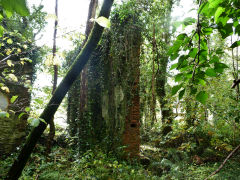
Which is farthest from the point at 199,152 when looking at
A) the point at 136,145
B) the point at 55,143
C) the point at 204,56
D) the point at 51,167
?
the point at 204,56

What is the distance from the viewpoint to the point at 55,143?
351 inches

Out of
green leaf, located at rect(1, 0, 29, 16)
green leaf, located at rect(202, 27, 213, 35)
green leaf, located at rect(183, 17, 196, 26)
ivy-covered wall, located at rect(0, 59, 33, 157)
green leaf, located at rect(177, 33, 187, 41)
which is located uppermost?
green leaf, located at rect(183, 17, 196, 26)

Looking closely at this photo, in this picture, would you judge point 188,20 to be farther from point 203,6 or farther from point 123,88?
point 123,88

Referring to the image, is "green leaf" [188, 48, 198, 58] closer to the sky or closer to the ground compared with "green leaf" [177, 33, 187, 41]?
closer to the ground

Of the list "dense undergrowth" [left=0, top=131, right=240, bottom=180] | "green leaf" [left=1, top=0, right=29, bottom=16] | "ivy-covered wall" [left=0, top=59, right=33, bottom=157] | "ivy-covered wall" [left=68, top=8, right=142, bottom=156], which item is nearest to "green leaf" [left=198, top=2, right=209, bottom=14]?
"green leaf" [left=1, top=0, right=29, bottom=16]

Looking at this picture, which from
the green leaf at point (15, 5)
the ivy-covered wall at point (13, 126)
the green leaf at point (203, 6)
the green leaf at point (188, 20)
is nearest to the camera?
the green leaf at point (15, 5)

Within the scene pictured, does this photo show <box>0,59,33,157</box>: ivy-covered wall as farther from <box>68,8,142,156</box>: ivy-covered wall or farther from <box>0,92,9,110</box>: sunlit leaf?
<box>68,8,142,156</box>: ivy-covered wall

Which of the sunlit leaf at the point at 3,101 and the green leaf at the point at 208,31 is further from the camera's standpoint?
the sunlit leaf at the point at 3,101

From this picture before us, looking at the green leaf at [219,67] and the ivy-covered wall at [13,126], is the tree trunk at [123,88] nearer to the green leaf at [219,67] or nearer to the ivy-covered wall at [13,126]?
the ivy-covered wall at [13,126]

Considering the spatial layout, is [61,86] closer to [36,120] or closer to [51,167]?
[36,120]

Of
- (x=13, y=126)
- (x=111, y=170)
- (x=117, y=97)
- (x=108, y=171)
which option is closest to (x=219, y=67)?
(x=108, y=171)

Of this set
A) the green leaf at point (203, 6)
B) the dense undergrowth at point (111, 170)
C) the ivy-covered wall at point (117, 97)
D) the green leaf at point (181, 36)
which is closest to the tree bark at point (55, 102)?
the green leaf at point (181, 36)

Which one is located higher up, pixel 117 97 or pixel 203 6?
pixel 203 6

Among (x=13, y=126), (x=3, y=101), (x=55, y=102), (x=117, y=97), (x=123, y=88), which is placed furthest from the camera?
(x=13, y=126)
